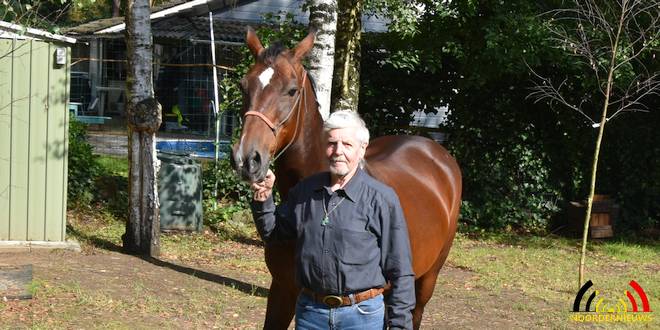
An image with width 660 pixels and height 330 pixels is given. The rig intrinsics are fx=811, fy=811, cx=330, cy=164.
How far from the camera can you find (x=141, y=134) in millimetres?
9039

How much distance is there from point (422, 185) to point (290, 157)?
1578 millimetres

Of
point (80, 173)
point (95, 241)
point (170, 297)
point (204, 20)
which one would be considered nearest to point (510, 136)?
point (80, 173)

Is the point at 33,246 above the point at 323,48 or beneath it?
beneath

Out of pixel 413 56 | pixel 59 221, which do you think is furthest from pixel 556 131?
pixel 59 221

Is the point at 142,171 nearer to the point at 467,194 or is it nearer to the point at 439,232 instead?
the point at 439,232

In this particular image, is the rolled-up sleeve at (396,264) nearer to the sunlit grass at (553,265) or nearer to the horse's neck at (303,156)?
the horse's neck at (303,156)

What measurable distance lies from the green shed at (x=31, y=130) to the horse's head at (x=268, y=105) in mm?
5187

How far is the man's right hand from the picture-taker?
11.2ft

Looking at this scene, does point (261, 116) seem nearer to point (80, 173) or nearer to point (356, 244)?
point (356, 244)

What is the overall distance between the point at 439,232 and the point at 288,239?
6.79ft

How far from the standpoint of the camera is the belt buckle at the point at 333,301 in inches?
133

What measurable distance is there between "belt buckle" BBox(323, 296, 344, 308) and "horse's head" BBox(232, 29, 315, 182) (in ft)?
1.91

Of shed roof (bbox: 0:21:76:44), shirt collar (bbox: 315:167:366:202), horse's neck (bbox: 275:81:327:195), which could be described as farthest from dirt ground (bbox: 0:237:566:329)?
shirt collar (bbox: 315:167:366:202)

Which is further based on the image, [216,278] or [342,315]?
[216,278]
